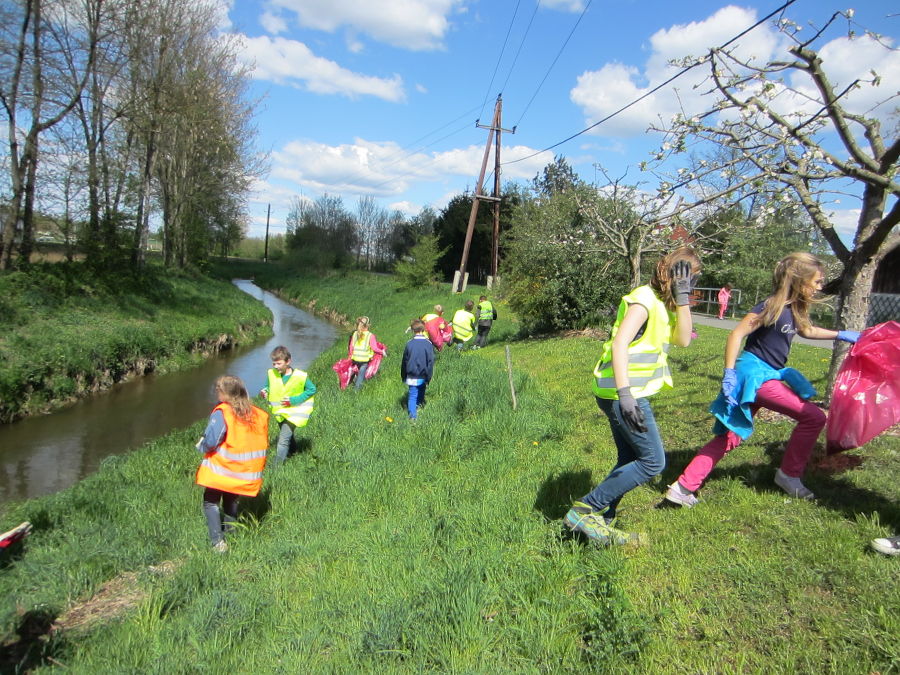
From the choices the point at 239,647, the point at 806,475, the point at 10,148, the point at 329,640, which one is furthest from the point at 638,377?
the point at 10,148

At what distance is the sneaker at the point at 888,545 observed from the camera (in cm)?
308

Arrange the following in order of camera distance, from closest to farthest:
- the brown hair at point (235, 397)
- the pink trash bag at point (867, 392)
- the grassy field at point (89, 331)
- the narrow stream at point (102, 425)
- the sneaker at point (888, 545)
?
the sneaker at point (888, 545) < the pink trash bag at point (867, 392) < the brown hair at point (235, 397) < the narrow stream at point (102, 425) < the grassy field at point (89, 331)

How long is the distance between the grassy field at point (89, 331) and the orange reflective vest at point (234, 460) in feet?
28.0

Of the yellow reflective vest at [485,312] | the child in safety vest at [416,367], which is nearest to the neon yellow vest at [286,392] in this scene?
the child in safety vest at [416,367]

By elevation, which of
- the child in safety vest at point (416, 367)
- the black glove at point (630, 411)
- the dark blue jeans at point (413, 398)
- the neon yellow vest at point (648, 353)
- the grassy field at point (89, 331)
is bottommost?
the grassy field at point (89, 331)

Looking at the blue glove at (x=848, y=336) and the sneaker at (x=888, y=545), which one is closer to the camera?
the sneaker at (x=888, y=545)

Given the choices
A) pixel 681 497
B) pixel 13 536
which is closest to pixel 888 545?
pixel 681 497

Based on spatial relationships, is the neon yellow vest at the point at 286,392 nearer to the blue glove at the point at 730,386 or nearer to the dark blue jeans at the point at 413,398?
the dark blue jeans at the point at 413,398

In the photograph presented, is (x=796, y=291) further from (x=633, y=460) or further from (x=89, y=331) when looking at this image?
(x=89, y=331)

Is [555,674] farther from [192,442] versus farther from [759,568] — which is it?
[192,442]

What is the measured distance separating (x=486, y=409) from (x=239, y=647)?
474 centimetres

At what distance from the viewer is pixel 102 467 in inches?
307

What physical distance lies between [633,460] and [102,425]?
10.9m

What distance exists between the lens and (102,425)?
37.0ft
